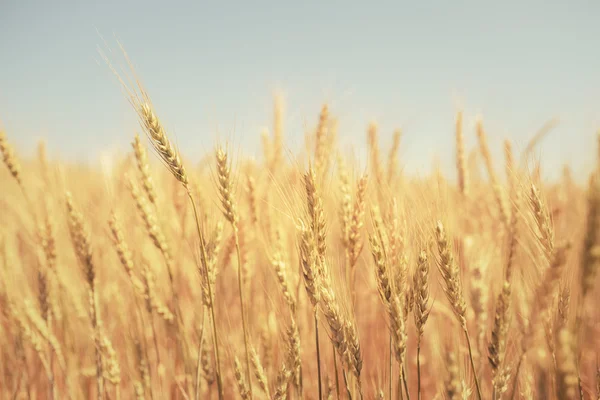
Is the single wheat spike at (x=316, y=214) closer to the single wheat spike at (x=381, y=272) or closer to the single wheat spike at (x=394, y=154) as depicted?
the single wheat spike at (x=381, y=272)

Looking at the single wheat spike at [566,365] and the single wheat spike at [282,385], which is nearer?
the single wheat spike at [566,365]

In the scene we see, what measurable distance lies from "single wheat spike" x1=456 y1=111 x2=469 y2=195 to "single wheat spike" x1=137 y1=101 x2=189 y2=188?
6.75 ft

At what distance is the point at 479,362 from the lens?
5.06 ft

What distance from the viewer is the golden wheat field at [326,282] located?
1.08 meters

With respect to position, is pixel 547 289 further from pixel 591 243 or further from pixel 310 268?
pixel 310 268

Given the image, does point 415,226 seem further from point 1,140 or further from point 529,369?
point 1,140

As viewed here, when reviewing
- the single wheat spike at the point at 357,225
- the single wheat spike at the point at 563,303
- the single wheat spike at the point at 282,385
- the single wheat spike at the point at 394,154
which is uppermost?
the single wheat spike at the point at 394,154

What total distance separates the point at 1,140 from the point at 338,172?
1780 millimetres

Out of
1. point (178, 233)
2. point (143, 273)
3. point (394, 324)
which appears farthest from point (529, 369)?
point (178, 233)

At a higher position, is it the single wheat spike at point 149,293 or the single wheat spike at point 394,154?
the single wheat spike at point 394,154

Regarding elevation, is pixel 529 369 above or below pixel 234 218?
below

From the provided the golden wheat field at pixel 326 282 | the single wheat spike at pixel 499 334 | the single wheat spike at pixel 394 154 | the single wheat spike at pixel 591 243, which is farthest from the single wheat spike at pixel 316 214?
the single wheat spike at pixel 394 154

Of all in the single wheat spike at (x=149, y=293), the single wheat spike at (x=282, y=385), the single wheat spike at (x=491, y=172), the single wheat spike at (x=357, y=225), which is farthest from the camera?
the single wheat spike at (x=491, y=172)

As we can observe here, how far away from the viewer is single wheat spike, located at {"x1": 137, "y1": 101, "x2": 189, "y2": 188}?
3.98 ft
